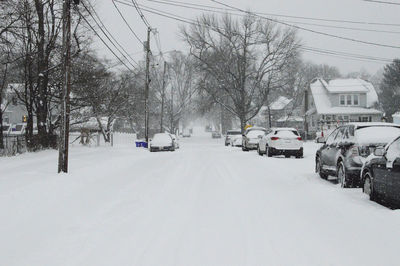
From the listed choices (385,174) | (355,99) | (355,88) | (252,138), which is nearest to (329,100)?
(355,99)

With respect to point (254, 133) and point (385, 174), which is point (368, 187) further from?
point (254, 133)

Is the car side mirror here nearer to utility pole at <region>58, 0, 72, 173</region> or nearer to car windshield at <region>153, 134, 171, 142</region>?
utility pole at <region>58, 0, 72, 173</region>

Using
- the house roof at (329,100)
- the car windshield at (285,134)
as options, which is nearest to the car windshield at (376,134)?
the car windshield at (285,134)

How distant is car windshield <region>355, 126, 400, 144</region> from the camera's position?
9805mm

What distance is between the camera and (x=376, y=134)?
9992 millimetres

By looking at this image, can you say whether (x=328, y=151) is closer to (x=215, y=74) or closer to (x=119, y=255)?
(x=119, y=255)

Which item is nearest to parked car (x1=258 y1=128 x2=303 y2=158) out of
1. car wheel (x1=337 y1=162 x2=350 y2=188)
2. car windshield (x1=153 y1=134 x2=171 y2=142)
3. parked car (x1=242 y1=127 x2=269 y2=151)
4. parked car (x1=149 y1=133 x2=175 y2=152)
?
parked car (x1=242 y1=127 x2=269 y2=151)

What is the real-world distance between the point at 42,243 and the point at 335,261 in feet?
12.5

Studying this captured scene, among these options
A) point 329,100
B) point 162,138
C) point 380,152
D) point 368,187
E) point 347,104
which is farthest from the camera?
point 329,100

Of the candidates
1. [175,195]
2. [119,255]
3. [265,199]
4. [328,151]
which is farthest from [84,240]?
[328,151]

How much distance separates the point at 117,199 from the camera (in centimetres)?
884

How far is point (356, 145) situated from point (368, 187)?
140 centimetres

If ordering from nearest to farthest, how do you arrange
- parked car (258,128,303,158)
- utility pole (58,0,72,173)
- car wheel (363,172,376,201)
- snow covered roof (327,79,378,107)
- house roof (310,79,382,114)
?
car wheel (363,172,376,201)
utility pole (58,0,72,173)
parked car (258,128,303,158)
house roof (310,79,382,114)
snow covered roof (327,79,378,107)

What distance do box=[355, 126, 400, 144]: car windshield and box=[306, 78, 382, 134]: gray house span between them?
4367 centimetres
